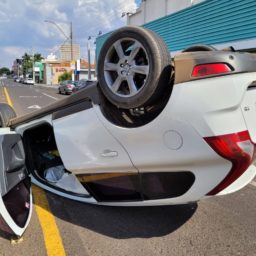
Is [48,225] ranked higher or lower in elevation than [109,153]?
lower

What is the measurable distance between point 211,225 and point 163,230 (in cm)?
50

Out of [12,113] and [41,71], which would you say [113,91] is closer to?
[12,113]

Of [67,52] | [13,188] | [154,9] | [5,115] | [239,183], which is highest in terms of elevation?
[154,9]

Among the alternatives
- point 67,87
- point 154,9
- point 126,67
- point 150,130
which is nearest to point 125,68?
point 126,67

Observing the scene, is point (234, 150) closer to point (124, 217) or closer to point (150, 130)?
point (150, 130)

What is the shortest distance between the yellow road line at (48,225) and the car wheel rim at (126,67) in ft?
4.60

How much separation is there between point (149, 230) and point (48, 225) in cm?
98

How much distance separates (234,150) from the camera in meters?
2.56

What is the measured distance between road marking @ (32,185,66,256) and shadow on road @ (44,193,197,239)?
0.27 feet

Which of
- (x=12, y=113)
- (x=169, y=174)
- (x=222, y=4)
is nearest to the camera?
(x=169, y=174)

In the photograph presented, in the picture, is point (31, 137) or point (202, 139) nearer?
point (202, 139)

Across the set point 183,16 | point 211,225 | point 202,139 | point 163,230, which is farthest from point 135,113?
point 183,16

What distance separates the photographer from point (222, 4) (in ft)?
53.1

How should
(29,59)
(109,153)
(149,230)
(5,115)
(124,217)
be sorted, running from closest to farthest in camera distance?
(109,153)
(149,230)
(124,217)
(5,115)
(29,59)
